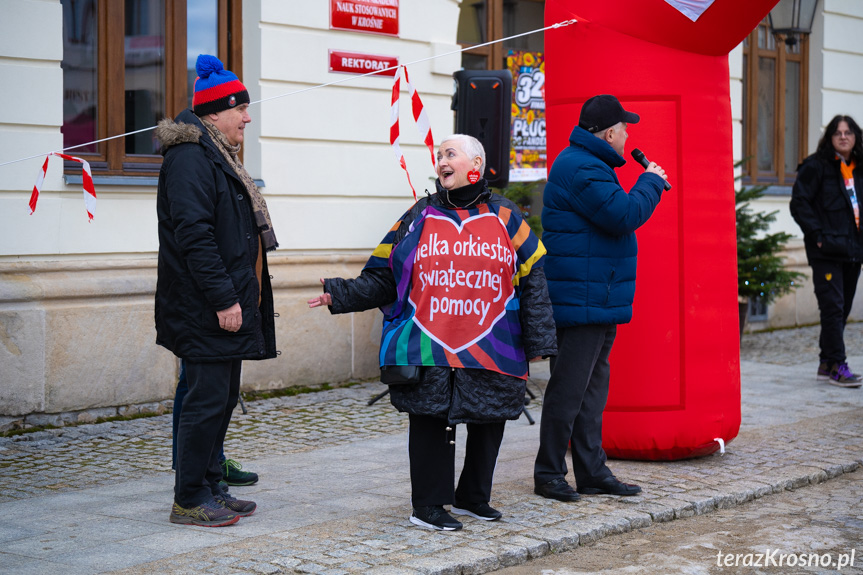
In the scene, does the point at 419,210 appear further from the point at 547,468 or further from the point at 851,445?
the point at 851,445

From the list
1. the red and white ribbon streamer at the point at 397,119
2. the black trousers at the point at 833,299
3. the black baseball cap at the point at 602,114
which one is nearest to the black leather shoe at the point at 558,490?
the black baseball cap at the point at 602,114

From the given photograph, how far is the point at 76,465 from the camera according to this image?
6438mm

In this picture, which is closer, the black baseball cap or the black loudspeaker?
the black baseball cap

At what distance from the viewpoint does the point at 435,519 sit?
4.84 metres

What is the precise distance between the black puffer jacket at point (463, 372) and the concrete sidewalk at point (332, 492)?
51 centimetres

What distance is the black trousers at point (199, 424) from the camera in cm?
487

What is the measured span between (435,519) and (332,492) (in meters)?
0.89

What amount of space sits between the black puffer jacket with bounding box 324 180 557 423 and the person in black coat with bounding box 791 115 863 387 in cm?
486

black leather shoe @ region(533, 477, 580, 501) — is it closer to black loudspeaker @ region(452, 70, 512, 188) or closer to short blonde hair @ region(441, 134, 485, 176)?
short blonde hair @ region(441, 134, 485, 176)

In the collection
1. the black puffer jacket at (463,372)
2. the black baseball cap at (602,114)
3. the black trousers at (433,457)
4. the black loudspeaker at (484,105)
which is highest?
the black loudspeaker at (484,105)

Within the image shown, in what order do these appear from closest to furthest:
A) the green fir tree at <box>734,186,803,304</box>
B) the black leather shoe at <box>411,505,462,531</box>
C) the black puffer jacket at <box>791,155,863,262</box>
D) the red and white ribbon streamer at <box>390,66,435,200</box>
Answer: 1. the black leather shoe at <box>411,505,462,531</box>
2. the red and white ribbon streamer at <box>390,66,435,200</box>
3. the black puffer jacket at <box>791,155,863,262</box>
4. the green fir tree at <box>734,186,803,304</box>

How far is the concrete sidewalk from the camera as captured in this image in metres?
4.46

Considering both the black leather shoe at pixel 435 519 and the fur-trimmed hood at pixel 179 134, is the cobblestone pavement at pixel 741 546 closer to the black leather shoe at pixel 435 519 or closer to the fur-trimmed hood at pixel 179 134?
the black leather shoe at pixel 435 519
